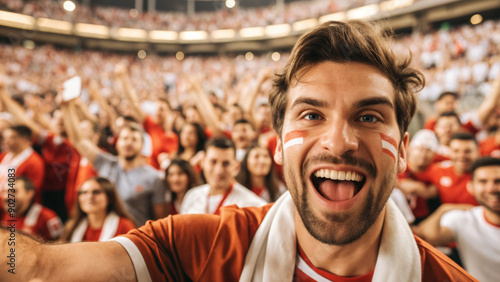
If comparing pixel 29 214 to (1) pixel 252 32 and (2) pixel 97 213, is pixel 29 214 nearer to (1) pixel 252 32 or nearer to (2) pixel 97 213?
(2) pixel 97 213

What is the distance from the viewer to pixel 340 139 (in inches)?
39.9

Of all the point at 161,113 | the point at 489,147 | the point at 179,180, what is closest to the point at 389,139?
the point at 179,180

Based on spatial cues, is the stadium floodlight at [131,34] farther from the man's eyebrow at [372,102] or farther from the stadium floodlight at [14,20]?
the man's eyebrow at [372,102]

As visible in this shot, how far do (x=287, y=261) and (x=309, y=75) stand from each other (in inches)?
26.4

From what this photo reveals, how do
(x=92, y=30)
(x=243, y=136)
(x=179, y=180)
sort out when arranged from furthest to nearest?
(x=92, y=30), (x=243, y=136), (x=179, y=180)

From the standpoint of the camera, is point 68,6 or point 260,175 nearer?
point 260,175

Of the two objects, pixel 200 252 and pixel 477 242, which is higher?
pixel 200 252

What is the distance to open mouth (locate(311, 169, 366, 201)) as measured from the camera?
3.42 ft

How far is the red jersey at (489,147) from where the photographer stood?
126 inches

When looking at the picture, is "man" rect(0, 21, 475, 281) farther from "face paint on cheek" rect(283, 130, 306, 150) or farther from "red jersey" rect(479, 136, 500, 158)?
"red jersey" rect(479, 136, 500, 158)

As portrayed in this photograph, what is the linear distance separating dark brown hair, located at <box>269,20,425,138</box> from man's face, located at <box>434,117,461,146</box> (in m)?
2.66

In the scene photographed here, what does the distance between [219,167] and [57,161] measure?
2309 mm

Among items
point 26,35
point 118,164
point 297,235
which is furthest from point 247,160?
point 26,35

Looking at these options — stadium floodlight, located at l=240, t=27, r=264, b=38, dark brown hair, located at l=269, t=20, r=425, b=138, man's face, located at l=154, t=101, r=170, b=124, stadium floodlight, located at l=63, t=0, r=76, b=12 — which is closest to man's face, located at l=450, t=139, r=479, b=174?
dark brown hair, located at l=269, t=20, r=425, b=138
